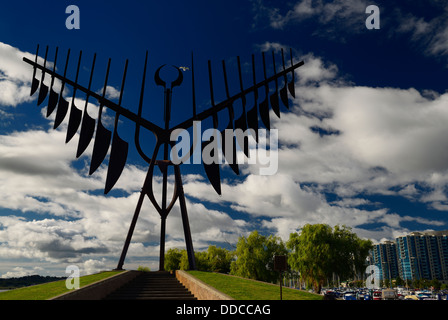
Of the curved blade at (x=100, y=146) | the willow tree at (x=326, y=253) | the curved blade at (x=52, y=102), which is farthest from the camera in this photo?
the willow tree at (x=326, y=253)

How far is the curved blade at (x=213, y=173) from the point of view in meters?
18.3

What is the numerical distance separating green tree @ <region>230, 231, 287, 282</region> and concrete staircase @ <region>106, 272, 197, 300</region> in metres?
24.9

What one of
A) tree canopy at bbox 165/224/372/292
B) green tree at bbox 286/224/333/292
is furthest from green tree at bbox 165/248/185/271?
green tree at bbox 286/224/333/292

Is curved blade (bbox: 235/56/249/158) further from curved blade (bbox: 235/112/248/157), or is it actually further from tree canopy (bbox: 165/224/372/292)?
tree canopy (bbox: 165/224/372/292)

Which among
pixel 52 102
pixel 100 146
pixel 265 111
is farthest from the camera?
pixel 265 111

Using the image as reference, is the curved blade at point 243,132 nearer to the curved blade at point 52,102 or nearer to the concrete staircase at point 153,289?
the concrete staircase at point 153,289

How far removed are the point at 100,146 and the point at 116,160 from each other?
1.05 m

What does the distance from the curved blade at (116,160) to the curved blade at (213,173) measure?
4.21m

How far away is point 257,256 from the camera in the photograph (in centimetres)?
4122

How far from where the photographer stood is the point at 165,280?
54.3 ft

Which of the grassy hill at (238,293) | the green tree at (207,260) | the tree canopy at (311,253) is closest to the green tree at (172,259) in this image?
the green tree at (207,260)

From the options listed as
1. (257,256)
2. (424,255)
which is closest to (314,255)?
(257,256)

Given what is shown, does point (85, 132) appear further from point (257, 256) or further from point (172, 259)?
point (172, 259)

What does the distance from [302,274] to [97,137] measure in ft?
95.3
